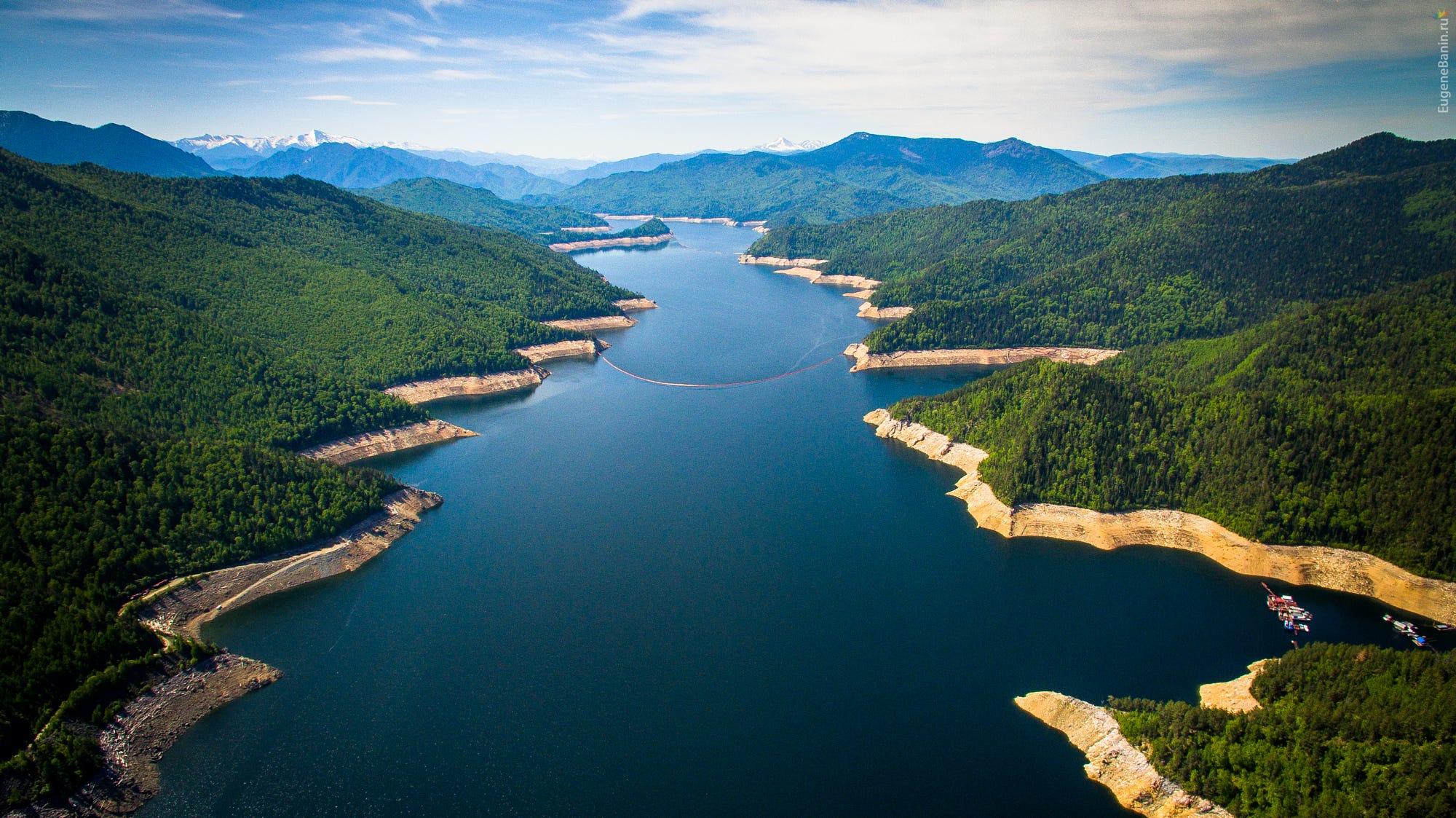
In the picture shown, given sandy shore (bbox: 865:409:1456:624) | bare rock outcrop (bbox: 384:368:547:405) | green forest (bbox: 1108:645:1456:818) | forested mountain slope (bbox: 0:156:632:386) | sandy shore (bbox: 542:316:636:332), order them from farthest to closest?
sandy shore (bbox: 542:316:636:332) < forested mountain slope (bbox: 0:156:632:386) < bare rock outcrop (bbox: 384:368:547:405) < sandy shore (bbox: 865:409:1456:624) < green forest (bbox: 1108:645:1456:818)

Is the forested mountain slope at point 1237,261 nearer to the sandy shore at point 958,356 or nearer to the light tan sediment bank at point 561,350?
the sandy shore at point 958,356

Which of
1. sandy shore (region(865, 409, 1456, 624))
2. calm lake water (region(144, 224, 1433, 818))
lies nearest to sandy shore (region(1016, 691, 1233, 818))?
calm lake water (region(144, 224, 1433, 818))

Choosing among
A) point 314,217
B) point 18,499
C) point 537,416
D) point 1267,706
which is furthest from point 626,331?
point 1267,706

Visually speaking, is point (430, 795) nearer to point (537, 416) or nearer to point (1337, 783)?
point (1337, 783)

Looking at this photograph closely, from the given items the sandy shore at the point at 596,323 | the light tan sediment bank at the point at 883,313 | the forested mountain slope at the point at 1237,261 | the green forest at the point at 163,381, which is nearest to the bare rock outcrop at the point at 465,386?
the green forest at the point at 163,381

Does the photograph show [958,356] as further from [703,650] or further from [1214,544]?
[703,650]

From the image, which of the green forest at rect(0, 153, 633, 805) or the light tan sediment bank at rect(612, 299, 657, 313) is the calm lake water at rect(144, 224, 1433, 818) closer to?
the green forest at rect(0, 153, 633, 805)
